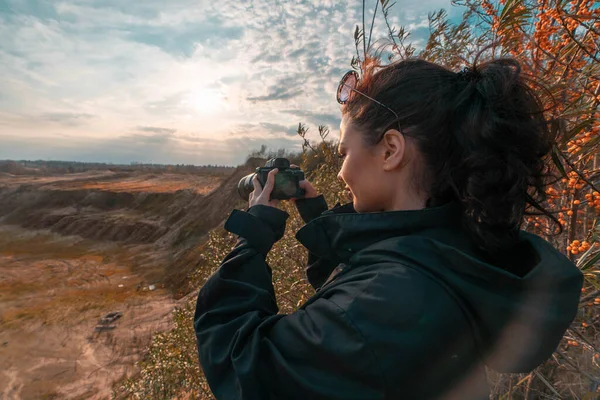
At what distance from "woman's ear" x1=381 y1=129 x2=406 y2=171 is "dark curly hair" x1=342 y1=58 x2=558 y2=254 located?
0.03 metres

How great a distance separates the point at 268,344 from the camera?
87cm

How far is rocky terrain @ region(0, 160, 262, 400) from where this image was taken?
33.0 feet

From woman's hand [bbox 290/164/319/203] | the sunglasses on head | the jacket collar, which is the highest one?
the sunglasses on head

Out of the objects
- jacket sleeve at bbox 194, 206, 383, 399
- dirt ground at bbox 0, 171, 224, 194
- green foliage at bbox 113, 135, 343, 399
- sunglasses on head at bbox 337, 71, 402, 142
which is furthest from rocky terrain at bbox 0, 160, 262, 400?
sunglasses on head at bbox 337, 71, 402, 142

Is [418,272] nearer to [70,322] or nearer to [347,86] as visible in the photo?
[347,86]

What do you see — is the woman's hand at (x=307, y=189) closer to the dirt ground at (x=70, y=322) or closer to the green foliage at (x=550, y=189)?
the green foliage at (x=550, y=189)

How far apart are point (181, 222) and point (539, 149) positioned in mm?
24504

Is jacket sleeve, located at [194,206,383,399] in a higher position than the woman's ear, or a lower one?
lower

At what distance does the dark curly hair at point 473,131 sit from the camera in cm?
85

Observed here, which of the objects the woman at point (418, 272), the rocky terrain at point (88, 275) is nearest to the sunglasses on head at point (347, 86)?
the woman at point (418, 272)

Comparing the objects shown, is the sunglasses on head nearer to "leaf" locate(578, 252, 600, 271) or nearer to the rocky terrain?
"leaf" locate(578, 252, 600, 271)

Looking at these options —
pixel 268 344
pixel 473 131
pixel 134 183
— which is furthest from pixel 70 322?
pixel 134 183

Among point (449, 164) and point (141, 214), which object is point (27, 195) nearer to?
point (141, 214)

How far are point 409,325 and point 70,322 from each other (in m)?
15.8
